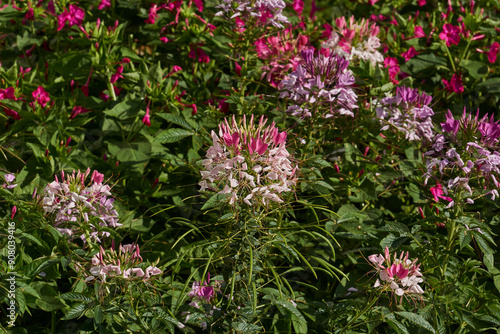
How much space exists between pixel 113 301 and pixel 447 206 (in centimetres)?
105

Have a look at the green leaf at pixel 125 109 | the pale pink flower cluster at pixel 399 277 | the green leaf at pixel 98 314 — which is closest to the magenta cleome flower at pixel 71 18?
the green leaf at pixel 125 109

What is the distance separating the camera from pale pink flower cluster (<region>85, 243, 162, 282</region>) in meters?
1.47

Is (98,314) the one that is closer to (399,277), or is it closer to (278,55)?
(399,277)

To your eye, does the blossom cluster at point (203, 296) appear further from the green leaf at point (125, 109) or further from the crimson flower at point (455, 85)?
the crimson flower at point (455, 85)

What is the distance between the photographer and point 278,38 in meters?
2.39

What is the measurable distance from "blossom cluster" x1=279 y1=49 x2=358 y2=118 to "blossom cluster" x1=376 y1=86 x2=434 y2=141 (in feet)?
0.76

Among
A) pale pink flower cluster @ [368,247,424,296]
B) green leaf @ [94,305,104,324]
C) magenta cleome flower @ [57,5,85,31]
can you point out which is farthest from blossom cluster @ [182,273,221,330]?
magenta cleome flower @ [57,5,85,31]

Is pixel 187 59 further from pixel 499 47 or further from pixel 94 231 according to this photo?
pixel 499 47

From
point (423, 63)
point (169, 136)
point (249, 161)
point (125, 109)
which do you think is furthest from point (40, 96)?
point (423, 63)

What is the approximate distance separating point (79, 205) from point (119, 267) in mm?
301

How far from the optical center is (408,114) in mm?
2090

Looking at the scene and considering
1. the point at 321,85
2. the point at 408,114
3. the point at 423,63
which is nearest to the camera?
the point at 321,85

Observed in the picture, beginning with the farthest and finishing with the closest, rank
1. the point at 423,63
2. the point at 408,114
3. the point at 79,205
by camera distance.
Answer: the point at 423,63 → the point at 408,114 → the point at 79,205

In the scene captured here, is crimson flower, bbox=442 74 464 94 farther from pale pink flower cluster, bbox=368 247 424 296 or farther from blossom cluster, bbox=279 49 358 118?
pale pink flower cluster, bbox=368 247 424 296
